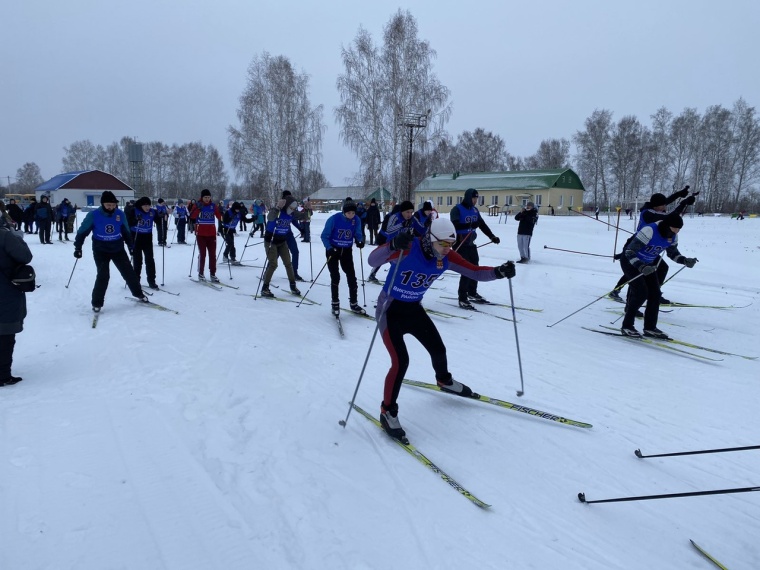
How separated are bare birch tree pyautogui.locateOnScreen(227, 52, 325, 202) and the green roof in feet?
60.7

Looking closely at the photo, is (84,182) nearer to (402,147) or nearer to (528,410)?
(402,147)

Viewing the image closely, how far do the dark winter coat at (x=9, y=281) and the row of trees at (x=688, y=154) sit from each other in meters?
50.5

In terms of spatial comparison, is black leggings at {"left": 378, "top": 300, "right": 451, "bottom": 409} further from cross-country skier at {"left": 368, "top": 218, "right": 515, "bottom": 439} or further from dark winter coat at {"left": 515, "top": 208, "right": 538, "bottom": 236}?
dark winter coat at {"left": 515, "top": 208, "right": 538, "bottom": 236}

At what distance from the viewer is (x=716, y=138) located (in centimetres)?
4622

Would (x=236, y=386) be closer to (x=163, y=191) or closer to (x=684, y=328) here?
(x=684, y=328)

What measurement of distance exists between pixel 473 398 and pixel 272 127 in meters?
27.0

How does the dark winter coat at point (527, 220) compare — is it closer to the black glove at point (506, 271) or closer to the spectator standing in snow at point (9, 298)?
the black glove at point (506, 271)

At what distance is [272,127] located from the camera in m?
28.0

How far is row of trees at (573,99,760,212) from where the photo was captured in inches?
1807

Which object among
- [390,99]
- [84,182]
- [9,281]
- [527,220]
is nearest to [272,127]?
[390,99]

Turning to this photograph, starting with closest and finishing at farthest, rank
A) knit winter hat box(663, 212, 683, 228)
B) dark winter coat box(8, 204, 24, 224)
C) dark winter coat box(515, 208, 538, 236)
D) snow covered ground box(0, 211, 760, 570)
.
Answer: snow covered ground box(0, 211, 760, 570) < knit winter hat box(663, 212, 683, 228) < dark winter coat box(515, 208, 538, 236) < dark winter coat box(8, 204, 24, 224)

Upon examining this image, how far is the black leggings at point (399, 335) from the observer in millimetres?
3578

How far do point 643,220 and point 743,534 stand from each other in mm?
5349

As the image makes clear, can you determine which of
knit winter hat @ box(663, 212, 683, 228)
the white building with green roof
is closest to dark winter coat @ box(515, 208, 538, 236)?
knit winter hat @ box(663, 212, 683, 228)
